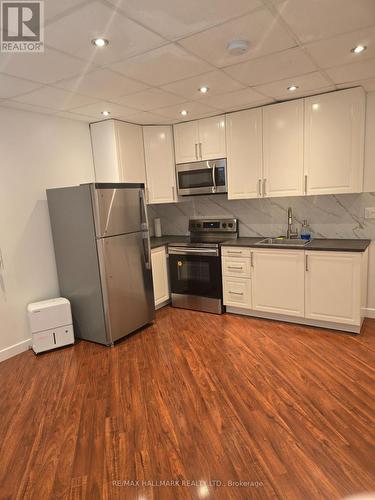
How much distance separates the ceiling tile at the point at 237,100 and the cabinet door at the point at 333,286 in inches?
66.9

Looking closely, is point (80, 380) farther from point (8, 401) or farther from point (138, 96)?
point (138, 96)

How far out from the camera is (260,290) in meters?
3.76

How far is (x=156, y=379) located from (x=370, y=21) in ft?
9.45

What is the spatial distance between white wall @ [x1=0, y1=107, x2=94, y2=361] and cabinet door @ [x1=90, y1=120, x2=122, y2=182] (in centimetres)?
28

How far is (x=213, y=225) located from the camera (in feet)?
14.8

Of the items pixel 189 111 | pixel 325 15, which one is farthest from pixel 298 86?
pixel 325 15

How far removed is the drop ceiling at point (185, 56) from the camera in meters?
1.68

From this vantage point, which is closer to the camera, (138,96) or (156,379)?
(156,379)

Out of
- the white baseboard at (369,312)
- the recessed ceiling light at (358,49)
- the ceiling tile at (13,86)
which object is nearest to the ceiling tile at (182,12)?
the recessed ceiling light at (358,49)

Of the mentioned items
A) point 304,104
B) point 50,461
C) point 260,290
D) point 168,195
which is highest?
point 304,104

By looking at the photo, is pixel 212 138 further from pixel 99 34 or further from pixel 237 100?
pixel 99 34

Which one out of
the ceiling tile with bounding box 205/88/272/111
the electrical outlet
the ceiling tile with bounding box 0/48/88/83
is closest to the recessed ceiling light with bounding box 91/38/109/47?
the ceiling tile with bounding box 0/48/88/83

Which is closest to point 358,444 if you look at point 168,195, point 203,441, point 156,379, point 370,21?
point 203,441

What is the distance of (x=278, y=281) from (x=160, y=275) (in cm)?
154
